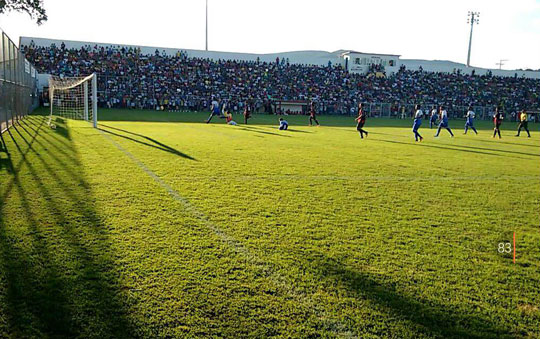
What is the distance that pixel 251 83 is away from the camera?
46.4 m

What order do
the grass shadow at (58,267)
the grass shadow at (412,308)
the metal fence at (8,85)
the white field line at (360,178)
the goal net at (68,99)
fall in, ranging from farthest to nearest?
the goal net at (68,99), the metal fence at (8,85), the white field line at (360,178), the grass shadow at (412,308), the grass shadow at (58,267)

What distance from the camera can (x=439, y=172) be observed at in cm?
1013

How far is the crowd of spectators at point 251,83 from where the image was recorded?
4081 centimetres

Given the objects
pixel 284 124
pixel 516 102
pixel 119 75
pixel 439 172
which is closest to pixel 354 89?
pixel 516 102

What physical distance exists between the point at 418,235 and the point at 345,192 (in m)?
2.42

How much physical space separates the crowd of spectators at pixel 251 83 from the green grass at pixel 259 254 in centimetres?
3387

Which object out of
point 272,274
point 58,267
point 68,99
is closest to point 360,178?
point 272,274

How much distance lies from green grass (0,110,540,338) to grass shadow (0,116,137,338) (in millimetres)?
15

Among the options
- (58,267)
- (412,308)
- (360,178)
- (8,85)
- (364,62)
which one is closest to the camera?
(412,308)

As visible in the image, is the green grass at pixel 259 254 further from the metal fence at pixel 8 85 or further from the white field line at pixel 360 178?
the metal fence at pixel 8 85

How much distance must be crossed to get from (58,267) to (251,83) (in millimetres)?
43902

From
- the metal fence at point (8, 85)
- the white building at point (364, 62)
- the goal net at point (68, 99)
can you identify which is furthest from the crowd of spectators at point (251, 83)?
the metal fence at point (8, 85)

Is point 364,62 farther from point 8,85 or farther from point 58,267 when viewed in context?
point 58,267

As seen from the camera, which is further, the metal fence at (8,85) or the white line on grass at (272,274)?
the metal fence at (8,85)
